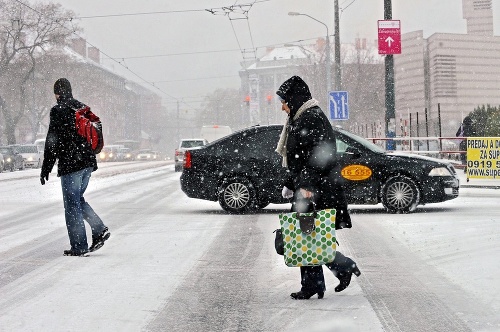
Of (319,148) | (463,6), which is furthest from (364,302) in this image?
(463,6)

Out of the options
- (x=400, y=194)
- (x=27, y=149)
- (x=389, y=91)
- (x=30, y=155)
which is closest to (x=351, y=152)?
(x=400, y=194)

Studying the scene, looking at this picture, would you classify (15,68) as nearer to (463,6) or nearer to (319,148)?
(319,148)

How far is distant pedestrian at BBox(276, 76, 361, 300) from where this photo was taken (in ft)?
19.0

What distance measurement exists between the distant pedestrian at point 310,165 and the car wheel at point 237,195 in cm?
693

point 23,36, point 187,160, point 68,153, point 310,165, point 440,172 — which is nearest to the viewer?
point 310,165

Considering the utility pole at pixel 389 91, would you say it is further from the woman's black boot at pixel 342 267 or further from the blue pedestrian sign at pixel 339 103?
the woman's black boot at pixel 342 267

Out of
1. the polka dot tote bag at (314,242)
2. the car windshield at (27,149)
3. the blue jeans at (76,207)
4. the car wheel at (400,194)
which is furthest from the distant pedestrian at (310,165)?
the car windshield at (27,149)

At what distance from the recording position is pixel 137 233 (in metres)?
10.4

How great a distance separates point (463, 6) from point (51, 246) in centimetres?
13637

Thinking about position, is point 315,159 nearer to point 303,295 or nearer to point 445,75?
point 303,295

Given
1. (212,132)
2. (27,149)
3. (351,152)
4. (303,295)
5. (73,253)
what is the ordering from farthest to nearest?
(212,132)
(27,149)
(351,152)
(73,253)
(303,295)

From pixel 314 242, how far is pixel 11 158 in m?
43.0

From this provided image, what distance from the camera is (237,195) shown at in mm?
12984

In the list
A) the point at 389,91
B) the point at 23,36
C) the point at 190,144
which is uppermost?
the point at 23,36
